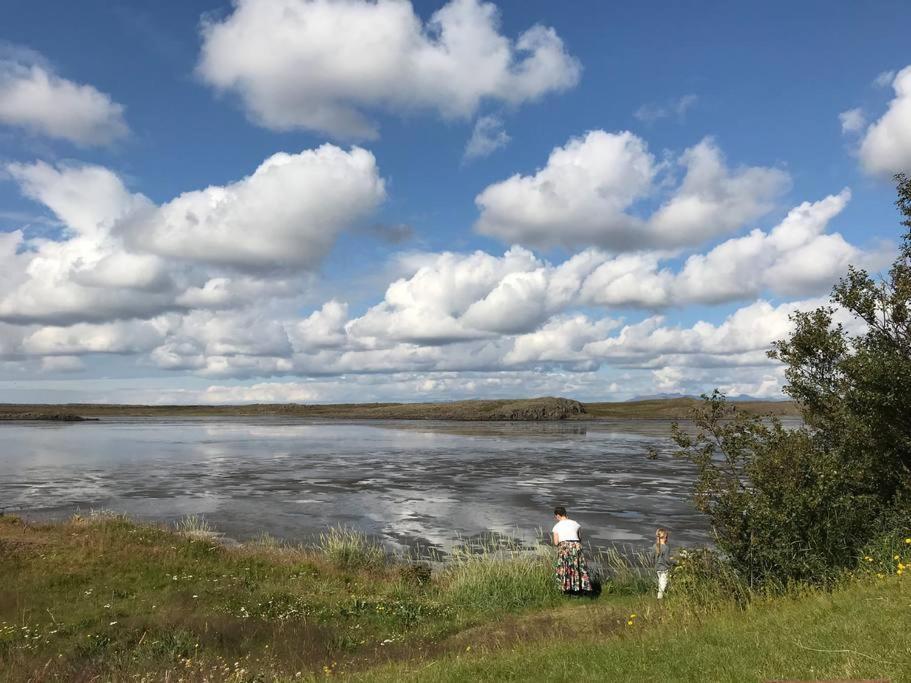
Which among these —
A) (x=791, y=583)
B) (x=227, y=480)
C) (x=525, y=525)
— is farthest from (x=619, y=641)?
(x=227, y=480)

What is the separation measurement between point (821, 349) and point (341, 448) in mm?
63222

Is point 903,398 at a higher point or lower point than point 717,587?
higher

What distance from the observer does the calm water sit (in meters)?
30.1

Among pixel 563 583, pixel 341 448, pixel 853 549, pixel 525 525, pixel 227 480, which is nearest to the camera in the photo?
pixel 853 549

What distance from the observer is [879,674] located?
23.1 feet

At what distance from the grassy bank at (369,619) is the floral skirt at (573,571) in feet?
1.96

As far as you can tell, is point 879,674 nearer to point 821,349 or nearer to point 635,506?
point 821,349

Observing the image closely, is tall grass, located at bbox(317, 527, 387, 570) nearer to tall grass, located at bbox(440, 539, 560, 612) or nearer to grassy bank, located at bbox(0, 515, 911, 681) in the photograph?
grassy bank, located at bbox(0, 515, 911, 681)

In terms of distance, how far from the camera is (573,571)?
17.7m

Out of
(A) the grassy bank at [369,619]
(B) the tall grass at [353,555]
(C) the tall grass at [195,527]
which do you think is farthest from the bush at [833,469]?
(C) the tall grass at [195,527]

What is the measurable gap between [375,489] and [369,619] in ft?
84.9

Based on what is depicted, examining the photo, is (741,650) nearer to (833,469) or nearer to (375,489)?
(833,469)

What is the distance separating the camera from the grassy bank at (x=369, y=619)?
29.5 ft

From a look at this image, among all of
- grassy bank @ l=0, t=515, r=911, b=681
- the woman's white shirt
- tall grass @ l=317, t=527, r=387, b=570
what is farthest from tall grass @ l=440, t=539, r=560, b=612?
tall grass @ l=317, t=527, r=387, b=570
